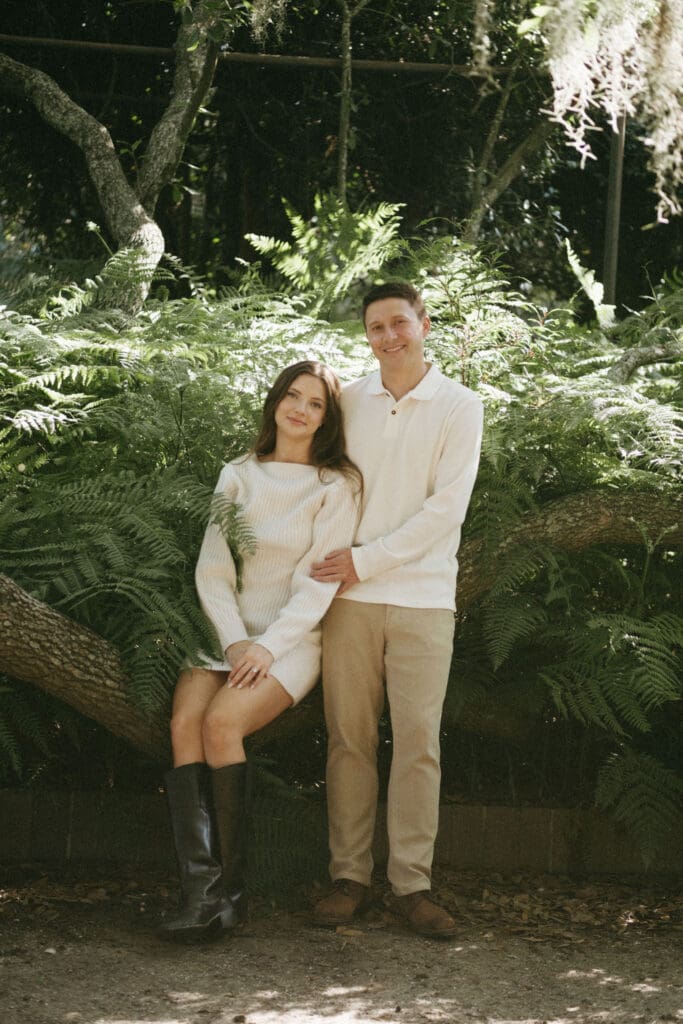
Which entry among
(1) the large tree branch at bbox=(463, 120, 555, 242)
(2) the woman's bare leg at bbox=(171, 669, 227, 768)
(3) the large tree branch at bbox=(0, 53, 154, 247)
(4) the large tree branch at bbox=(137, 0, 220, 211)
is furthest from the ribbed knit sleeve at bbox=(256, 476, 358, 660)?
(1) the large tree branch at bbox=(463, 120, 555, 242)

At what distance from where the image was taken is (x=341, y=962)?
340cm

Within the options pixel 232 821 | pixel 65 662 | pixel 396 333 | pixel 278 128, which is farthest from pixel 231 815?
pixel 278 128

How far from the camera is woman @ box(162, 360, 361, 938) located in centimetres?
347

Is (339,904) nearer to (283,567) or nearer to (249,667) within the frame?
(249,667)

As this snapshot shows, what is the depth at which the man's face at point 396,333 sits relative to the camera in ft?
12.4

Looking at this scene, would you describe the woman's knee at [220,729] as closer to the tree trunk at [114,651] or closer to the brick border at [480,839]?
the tree trunk at [114,651]

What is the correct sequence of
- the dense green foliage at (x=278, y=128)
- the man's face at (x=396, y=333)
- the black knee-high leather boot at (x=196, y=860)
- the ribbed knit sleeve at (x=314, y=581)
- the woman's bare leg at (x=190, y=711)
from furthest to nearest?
the dense green foliage at (x=278, y=128) < the man's face at (x=396, y=333) < the ribbed knit sleeve at (x=314, y=581) < the woman's bare leg at (x=190, y=711) < the black knee-high leather boot at (x=196, y=860)

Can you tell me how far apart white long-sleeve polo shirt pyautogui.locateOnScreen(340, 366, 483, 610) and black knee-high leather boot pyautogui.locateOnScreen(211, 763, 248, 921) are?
74 cm

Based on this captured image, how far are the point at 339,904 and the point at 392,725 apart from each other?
637 millimetres

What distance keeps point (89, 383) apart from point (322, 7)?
4189 mm

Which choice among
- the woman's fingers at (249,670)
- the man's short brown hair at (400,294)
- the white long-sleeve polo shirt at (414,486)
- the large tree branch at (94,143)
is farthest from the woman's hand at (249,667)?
the large tree branch at (94,143)

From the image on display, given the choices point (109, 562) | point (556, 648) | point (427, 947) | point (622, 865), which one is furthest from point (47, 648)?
point (622, 865)

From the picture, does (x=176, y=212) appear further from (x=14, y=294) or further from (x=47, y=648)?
(x=47, y=648)

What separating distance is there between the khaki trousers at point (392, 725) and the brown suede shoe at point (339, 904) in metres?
0.03
